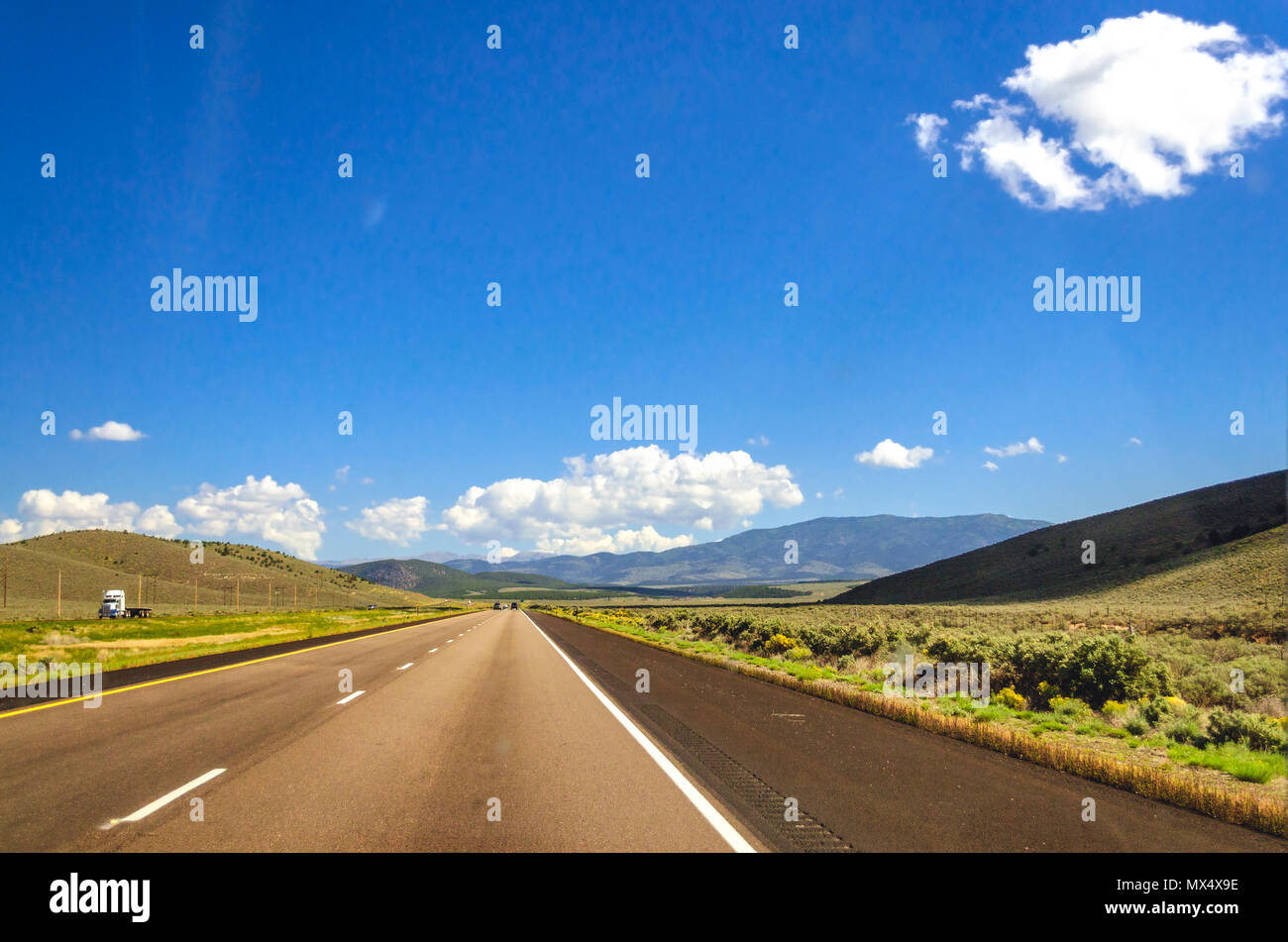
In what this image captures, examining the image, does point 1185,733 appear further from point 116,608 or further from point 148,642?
point 116,608

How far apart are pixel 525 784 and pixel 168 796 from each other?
10.2 feet

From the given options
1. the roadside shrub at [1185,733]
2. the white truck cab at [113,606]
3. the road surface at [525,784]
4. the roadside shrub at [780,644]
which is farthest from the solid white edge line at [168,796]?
the white truck cab at [113,606]

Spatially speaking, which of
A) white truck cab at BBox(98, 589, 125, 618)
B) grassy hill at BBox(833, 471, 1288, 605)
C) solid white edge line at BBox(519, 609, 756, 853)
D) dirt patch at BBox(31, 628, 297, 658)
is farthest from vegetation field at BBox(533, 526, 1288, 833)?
white truck cab at BBox(98, 589, 125, 618)

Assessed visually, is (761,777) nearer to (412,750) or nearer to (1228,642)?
(412,750)

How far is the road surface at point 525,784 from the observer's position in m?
5.87

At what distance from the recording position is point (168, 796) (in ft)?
22.0

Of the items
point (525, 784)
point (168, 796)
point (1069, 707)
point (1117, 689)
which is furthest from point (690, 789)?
point (1117, 689)

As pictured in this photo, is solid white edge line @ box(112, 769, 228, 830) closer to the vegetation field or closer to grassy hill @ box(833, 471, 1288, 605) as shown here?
the vegetation field

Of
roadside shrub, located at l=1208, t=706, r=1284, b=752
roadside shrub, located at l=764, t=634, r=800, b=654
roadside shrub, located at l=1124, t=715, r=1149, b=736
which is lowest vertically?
roadside shrub, located at l=764, t=634, r=800, b=654

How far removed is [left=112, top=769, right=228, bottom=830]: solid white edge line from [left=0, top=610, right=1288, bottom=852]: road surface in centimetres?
3

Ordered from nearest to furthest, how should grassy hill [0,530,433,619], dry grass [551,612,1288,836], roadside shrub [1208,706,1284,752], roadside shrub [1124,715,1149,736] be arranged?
dry grass [551,612,1288,836], roadside shrub [1208,706,1284,752], roadside shrub [1124,715,1149,736], grassy hill [0,530,433,619]

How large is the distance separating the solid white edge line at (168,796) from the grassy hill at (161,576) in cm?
8216

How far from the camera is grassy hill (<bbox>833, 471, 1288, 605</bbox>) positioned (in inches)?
2482
